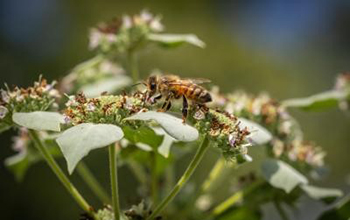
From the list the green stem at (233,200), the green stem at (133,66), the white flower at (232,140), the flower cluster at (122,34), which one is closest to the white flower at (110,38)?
the flower cluster at (122,34)

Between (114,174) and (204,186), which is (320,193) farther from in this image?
(114,174)

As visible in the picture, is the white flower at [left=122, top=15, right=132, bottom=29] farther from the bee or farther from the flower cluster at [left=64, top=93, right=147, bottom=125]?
the flower cluster at [left=64, top=93, right=147, bottom=125]

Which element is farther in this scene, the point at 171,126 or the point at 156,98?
the point at 156,98

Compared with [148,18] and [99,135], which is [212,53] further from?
[99,135]

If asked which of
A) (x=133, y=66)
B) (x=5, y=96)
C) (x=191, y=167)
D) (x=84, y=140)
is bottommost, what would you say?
(x=84, y=140)

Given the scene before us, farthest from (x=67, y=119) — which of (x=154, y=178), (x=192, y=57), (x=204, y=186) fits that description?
(x=192, y=57)

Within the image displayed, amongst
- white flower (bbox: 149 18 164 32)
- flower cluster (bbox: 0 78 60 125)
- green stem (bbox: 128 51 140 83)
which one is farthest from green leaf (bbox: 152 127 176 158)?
white flower (bbox: 149 18 164 32)
